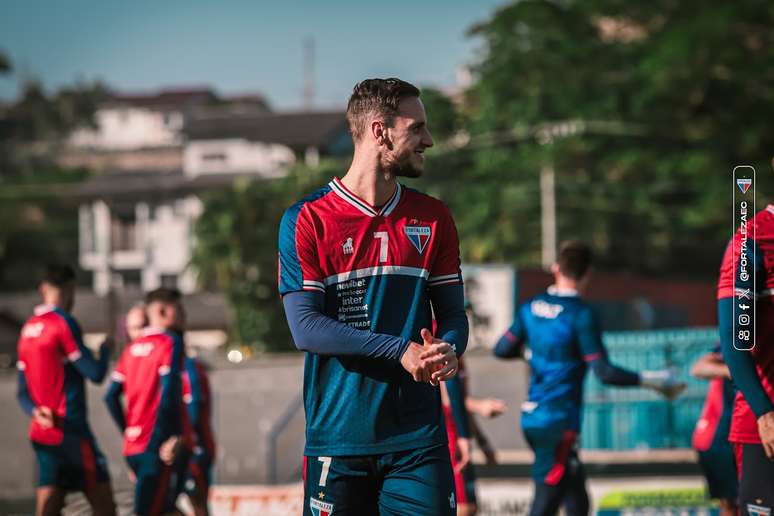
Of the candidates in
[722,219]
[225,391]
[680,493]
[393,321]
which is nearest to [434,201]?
[393,321]

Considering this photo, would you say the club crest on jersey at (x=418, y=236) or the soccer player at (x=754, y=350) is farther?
the soccer player at (x=754, y=350)

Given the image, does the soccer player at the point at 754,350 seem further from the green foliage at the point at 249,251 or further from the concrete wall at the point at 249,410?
the green foliage at the point at 249,251

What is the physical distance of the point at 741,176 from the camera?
5.43 meters

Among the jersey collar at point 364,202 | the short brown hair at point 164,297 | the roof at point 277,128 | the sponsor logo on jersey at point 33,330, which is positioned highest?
the roof at point 277,128

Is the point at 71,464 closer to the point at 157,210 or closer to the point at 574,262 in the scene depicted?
the point at 574,262

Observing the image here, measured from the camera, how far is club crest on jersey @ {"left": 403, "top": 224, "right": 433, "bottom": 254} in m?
5.00

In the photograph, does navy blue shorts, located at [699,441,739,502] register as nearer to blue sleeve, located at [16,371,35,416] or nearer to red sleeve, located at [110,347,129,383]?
red sleeve, located at [110,347,129,383]

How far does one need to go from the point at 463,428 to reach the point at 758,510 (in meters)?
2.93

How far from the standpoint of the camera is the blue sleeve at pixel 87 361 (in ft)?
29.1

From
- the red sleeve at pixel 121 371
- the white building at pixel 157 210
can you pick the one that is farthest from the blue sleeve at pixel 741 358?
the white building at pixel 157 210

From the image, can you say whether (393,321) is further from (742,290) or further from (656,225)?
(656,225)

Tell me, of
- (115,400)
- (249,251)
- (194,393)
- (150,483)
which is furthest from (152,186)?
(150,483)

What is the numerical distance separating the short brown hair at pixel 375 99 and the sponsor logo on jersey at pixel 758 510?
2152mm

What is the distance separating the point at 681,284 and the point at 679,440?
2106 cm
